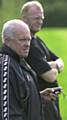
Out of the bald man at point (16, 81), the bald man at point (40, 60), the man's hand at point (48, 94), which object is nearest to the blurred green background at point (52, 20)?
the bald man at point (40, 60)

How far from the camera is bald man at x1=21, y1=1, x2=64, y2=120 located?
716 centimetres

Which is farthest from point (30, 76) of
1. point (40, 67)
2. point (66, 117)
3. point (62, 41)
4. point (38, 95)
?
point (62, 41)

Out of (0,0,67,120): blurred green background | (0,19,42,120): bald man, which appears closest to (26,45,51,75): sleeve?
(0,19,42,120): bald man

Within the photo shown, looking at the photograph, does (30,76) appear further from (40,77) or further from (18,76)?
(40,77)

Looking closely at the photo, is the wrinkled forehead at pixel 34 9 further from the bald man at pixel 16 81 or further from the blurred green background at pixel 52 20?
the blurred green background at pixel 52 20

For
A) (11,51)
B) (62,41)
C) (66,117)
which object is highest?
(62,41)

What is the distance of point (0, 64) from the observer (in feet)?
19.7

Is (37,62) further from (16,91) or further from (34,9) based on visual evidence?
(16,91)

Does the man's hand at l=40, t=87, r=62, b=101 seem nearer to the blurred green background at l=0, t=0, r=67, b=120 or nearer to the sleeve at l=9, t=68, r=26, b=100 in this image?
the sleeve at l=9, t=68, r=26, b=100

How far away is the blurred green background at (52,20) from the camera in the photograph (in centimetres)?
2545

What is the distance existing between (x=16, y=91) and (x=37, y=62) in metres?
1.17

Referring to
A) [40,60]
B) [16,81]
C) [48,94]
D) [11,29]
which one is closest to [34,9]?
[40,60]

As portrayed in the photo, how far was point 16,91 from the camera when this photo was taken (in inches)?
237

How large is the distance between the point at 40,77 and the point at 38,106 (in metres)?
0.93
